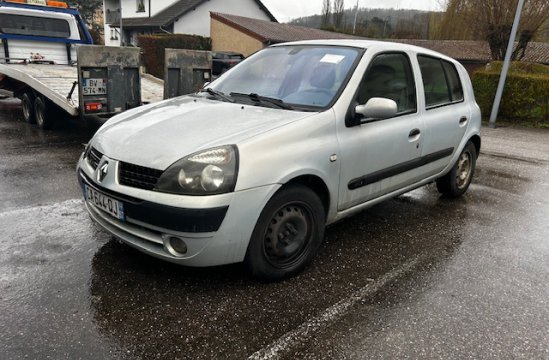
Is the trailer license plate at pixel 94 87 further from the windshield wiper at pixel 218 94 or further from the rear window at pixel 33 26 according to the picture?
the rear window at pixel 33 26

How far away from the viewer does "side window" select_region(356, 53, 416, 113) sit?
3428 millimetres

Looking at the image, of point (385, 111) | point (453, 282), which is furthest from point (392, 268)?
point (385, 111)

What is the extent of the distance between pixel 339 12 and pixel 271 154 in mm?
58422

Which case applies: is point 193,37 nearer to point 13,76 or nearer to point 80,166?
point 13,76

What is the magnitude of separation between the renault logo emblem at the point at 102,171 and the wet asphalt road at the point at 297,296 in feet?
2.30

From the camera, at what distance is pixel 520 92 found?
13133 millimetres

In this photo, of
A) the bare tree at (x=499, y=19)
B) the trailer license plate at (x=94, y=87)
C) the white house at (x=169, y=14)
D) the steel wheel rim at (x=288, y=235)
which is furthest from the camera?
the white house at (x=169, y=14)

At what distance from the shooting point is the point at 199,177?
2533mm

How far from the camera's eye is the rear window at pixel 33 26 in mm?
9532

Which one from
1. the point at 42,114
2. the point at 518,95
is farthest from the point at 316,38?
the point at 42,114

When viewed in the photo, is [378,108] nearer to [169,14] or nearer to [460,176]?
[460,176]

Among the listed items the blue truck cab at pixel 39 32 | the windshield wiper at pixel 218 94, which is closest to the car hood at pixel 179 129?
the windshield wiper at pixel 218 94

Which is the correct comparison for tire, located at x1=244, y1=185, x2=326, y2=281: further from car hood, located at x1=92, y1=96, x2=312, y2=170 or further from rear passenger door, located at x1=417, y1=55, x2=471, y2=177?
rear passenger door, located at x1=417, y1=55, x2=471, y2=177

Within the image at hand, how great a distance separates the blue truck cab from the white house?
66.8 ft
